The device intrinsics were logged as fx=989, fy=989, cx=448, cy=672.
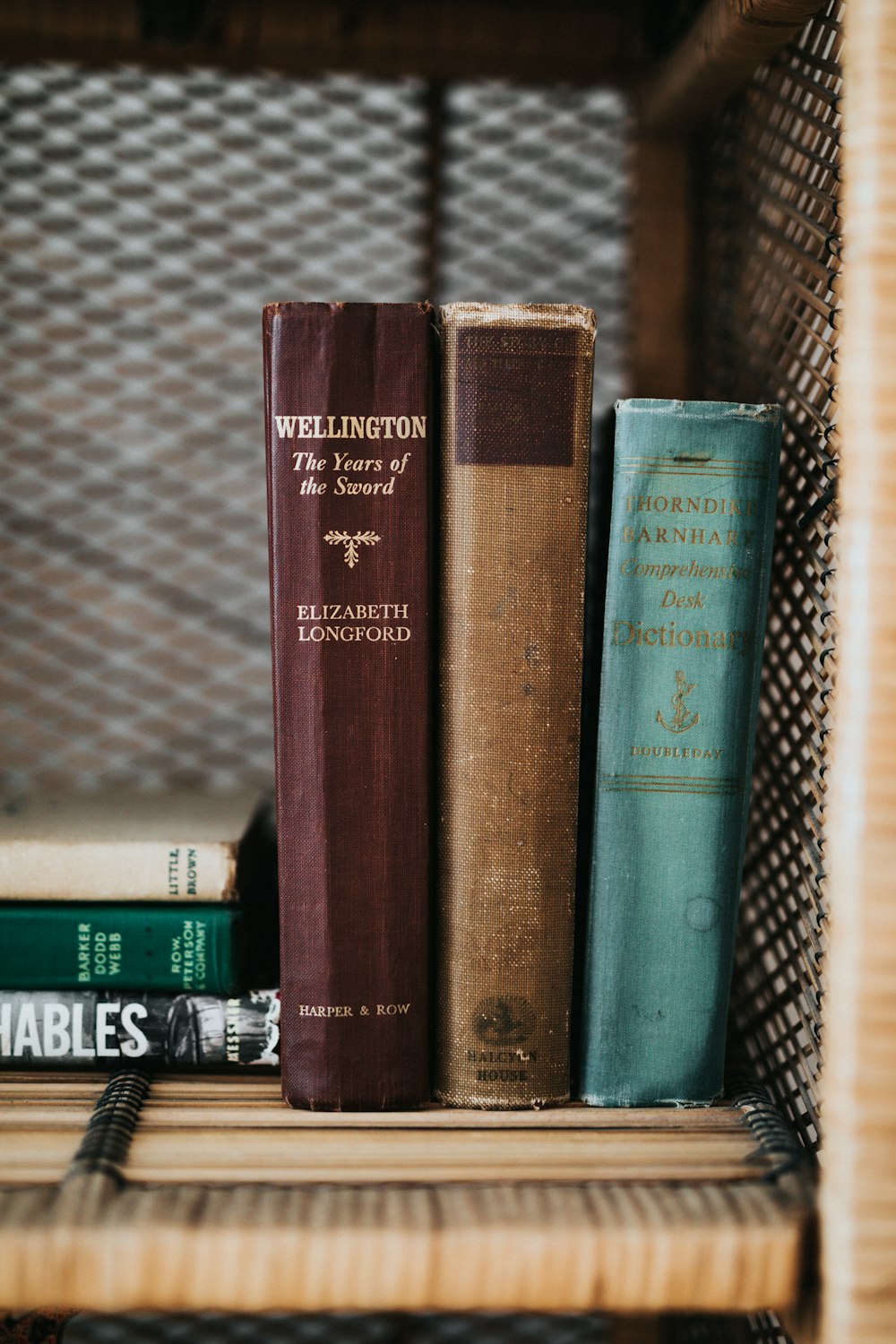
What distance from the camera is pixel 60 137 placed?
76 centimetres

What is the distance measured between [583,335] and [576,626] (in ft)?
0.50

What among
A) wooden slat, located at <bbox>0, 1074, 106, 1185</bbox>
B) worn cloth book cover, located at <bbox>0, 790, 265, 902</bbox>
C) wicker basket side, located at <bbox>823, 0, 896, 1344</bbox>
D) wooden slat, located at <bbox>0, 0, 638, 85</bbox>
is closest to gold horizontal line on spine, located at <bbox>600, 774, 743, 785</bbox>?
wicker basket side, located at <bbox>823, 0, 896, 1344</bbox>

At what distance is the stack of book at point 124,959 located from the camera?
0.58 m


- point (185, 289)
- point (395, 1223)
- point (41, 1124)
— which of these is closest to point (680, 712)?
point (395, 1223)

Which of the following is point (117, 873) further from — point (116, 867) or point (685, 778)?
point (685, 778)

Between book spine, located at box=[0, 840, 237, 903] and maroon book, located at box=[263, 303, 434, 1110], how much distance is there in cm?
7

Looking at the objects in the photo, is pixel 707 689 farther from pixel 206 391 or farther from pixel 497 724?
pixel 206 391

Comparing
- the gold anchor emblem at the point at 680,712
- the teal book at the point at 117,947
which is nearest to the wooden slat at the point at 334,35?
the gold anchor emblem at the point at 680,712

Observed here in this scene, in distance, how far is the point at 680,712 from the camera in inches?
21.2

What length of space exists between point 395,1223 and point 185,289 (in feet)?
2.20

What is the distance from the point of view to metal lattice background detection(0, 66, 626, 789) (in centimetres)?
77

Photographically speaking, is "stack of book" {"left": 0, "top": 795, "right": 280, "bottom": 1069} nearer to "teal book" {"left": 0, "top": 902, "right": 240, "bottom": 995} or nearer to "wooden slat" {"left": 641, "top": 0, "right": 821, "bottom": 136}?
"teal book" {"left": 0, "top": 902, "right": 240, "bottom": 995}

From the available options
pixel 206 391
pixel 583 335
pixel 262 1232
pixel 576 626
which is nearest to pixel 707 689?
pixel 576 626

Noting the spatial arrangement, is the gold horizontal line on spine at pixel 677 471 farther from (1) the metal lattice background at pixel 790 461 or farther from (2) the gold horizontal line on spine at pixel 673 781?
(2) the gold horizontal line on spine at pixel 673 781
